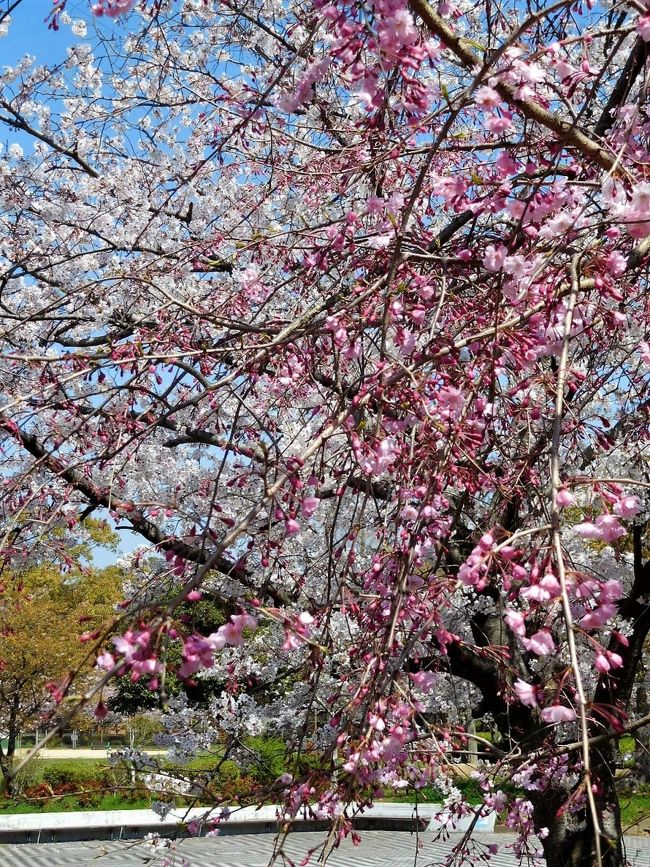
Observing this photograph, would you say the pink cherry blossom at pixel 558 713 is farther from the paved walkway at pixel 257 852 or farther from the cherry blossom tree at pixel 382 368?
the paved walkway at pixel 257 852

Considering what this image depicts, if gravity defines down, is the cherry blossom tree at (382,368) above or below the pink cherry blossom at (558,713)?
above

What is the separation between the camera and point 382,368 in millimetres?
1843

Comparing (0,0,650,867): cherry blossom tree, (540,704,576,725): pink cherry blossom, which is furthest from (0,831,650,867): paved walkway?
(540,704,576,725): pink cherry blossom

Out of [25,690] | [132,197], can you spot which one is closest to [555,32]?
[132,197]

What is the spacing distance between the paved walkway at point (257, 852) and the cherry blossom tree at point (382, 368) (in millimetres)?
3474

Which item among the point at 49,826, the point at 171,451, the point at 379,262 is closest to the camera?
the point at 379,262

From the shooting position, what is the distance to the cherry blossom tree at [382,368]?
5.58ft

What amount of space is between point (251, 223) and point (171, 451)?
1.77m

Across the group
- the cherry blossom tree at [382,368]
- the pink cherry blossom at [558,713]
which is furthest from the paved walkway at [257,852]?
the pink cherry blossom at [558,713]

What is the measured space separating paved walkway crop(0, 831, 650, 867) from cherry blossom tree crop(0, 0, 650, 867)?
347 centimetres

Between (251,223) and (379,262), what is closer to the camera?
(379,262)

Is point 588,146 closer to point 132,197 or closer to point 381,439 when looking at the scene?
point 381,439

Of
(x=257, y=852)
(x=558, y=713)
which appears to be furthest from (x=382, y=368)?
(x=257, y=852)

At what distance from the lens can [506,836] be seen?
420 inches
